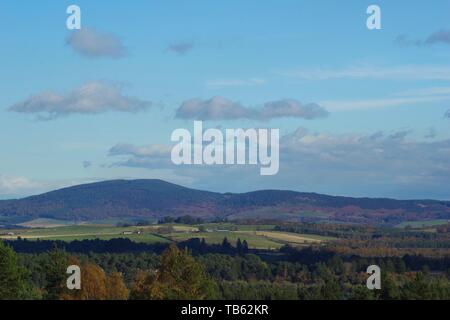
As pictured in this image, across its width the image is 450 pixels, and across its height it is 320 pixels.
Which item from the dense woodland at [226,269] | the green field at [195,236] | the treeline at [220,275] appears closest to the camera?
the treeline at [220,275]

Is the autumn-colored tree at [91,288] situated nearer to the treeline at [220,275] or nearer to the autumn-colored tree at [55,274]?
the treeline at [220,275]

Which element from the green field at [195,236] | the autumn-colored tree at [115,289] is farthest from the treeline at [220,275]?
the green field at [195,236]

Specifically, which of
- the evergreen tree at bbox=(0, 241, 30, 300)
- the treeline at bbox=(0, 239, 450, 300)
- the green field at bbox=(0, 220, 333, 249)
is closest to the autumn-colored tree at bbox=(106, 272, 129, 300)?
the treeline at bbox=(0, 239, 450, 300)

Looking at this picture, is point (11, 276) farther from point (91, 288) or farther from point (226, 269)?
point (226, 269)

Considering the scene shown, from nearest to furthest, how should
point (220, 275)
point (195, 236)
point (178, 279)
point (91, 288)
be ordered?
1. point (91, 288)
2. point (178, 279)
3. point (220, 275)
4. point (195, 236)

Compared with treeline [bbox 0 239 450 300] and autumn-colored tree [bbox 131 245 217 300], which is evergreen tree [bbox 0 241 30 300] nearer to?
treeline [bbox 0 239 450 300]

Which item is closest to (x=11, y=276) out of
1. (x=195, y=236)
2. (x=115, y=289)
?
(x=115, y=289)

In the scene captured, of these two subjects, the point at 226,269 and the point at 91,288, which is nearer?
the point at 91,288

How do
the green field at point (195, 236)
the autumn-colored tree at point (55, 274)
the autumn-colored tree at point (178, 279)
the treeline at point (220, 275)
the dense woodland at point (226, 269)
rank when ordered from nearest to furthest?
the autumn-colored tree at point (178, 279) < the treeline at point (220, 275) < the dense woodland at point (226, 269) < the autumn-colored tree at point (55, 274) < the green field at point (195, 236)
